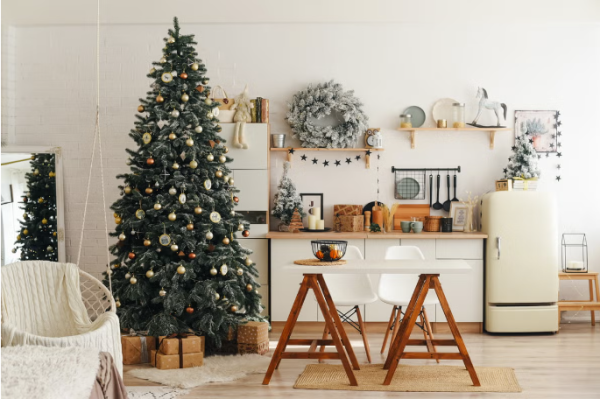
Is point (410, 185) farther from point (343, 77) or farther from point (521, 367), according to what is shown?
point (521, 367)

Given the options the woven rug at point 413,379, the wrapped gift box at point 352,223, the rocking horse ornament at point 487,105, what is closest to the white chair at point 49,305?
the woven rug at point 413,379

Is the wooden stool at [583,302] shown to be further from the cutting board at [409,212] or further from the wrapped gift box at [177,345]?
the wrapped gift box at [177,345]

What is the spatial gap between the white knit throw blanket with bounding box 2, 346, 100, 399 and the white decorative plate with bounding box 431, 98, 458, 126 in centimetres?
433

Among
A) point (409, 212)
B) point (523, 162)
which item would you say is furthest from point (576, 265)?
point (409, 212)

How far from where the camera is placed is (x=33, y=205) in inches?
261

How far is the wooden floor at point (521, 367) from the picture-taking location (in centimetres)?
431

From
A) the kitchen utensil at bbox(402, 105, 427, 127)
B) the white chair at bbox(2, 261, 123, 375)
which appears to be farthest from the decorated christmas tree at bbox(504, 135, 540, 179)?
the white chair at bbox(2, 261, 123, 375)

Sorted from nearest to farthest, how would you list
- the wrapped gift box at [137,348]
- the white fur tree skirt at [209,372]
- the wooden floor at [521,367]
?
the wooden floor at [521,367] < the white fur tree skirt at [209,372] < the wrapped gift box at [137,348]

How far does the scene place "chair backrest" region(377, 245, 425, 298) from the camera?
5.47 m

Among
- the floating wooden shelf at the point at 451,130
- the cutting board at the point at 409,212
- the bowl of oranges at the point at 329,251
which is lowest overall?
the bowl of oranges at the point at 329,251

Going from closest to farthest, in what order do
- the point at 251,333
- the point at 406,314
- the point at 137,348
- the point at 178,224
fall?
the point at 406,314 → the point at 137,348 → the point at 178,224 → the point at 251,333

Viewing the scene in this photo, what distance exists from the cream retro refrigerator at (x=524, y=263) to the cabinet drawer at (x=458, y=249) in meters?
0.15

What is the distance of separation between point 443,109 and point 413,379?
9.90 feet

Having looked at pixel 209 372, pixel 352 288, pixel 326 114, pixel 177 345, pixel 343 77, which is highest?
pixel 343 77
